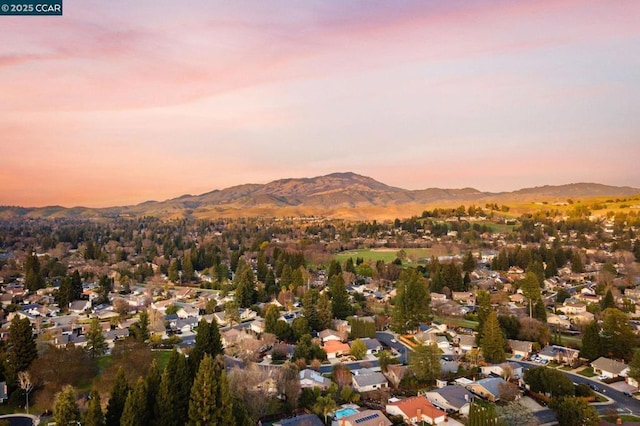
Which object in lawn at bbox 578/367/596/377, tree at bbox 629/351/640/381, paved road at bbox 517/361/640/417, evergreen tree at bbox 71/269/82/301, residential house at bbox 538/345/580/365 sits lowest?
lawn at bbox 578/367/596/377

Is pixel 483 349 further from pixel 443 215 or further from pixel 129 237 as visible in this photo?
pixel 129 237

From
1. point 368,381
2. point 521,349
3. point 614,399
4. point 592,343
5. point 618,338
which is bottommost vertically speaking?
point 614,399

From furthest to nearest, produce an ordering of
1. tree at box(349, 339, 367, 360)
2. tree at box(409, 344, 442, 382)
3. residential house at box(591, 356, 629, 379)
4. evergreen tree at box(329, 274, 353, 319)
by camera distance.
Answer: evergreen tree at box(329, 274, 353, 319) < tree at box(349, 339, 367, 360) < residential house at box(591, 356, 629, 379) < tree at box(409, 344, 442, 382)

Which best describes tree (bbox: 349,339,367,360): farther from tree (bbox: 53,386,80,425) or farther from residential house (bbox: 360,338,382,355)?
tree (bbox: 53,386,80,425)

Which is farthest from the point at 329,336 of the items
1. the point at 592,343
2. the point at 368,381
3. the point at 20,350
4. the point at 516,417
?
the point at 20,350

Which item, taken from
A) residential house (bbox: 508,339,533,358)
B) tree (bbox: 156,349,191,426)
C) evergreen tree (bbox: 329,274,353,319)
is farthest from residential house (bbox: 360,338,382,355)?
tree (bbox: 156,349,191,426)

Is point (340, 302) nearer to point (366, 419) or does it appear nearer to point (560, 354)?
point (560, 354)

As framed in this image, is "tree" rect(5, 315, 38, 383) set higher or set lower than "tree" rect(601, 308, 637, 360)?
higher
